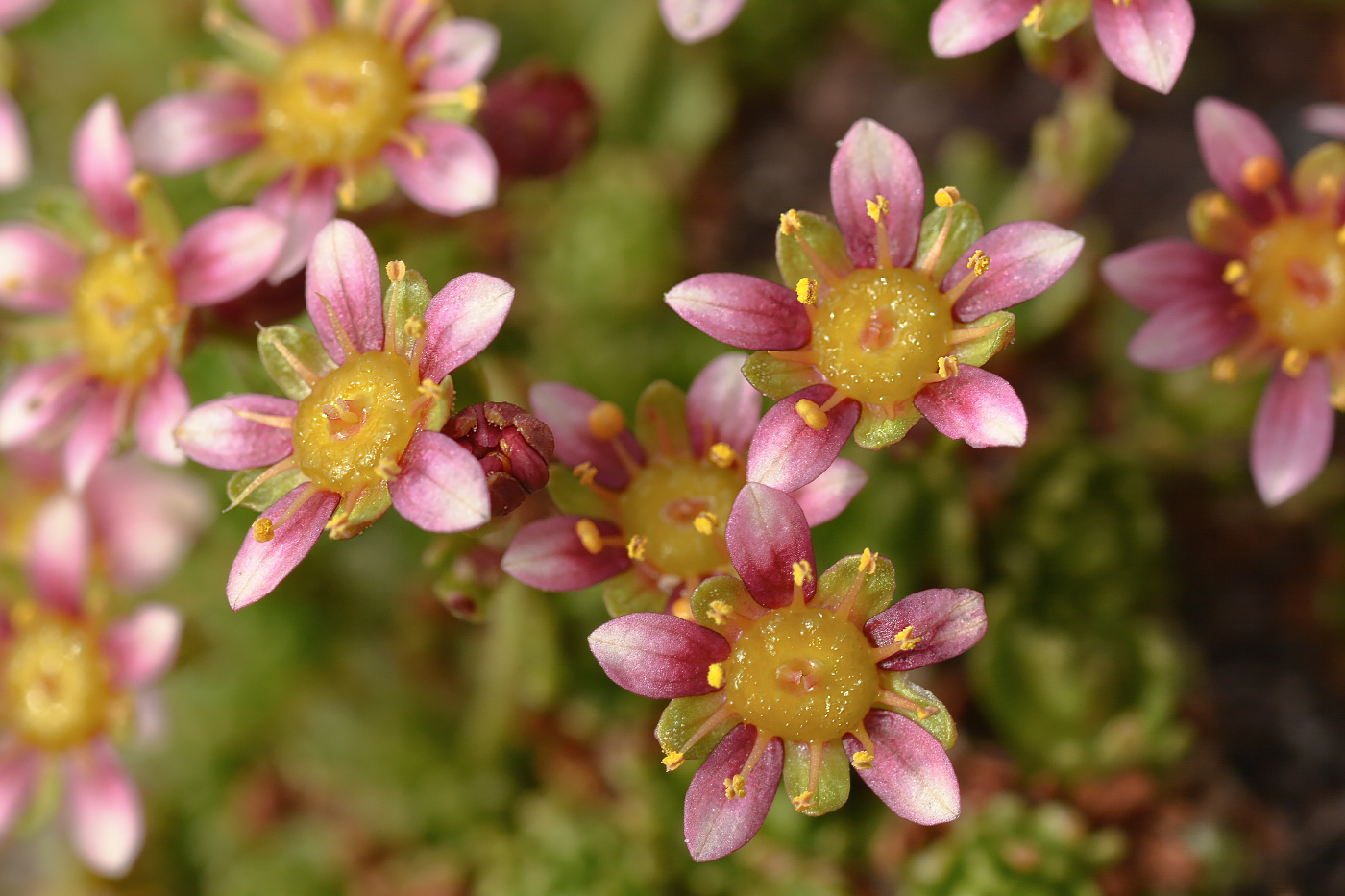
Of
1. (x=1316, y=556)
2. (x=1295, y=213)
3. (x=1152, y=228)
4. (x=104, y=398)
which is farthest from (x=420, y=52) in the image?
(x=1316, y=556)

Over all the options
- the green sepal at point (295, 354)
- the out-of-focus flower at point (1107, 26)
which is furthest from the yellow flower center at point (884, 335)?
the green sepal at point (295, 354)

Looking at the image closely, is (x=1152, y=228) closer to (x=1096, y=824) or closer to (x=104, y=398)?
(x=1096, y=824)

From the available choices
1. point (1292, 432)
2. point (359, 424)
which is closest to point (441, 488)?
point (359, 424)

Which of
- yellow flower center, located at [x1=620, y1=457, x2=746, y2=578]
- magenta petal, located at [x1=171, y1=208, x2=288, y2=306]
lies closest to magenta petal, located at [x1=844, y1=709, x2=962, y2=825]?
yellow flower center, located at [x1=620, y1=457, x2=746, y2=578]

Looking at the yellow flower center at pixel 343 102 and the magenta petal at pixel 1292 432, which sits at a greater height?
the yellow flower center at pixel 343 102

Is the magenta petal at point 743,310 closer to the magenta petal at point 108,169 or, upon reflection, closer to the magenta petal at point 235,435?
the magenta petal at point 235,435

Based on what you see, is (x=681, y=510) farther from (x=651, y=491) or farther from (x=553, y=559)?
(x=553, y=559)
